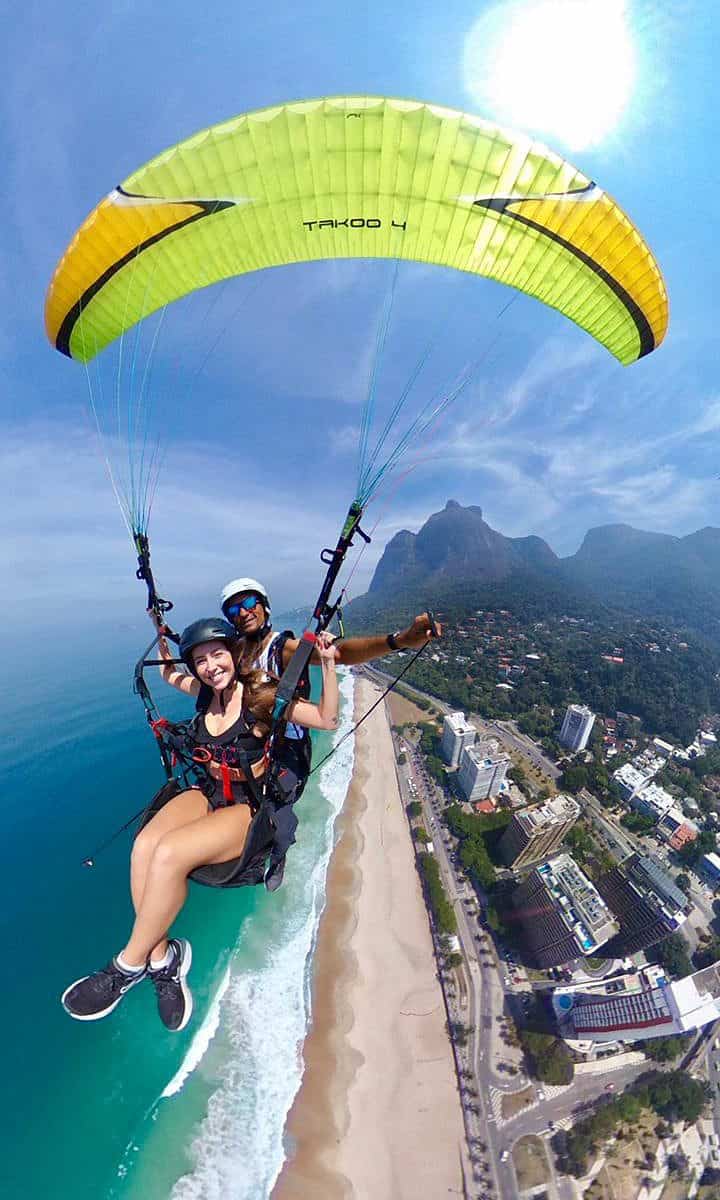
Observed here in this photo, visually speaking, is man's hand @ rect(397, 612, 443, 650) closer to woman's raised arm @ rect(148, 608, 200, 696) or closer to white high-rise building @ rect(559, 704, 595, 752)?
woman's raised arm @ rect(148, 608, 200, 696)

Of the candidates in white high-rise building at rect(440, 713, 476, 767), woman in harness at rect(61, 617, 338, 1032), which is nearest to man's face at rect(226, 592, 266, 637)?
woman in harness at rect(61, 617, 338, 1032)

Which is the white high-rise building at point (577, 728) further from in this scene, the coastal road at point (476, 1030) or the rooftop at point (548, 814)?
the coastal road at point (476, 1030)

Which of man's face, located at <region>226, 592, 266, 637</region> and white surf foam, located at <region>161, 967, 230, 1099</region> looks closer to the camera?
man's face, located at <region>226, 592, 266, 637</region>

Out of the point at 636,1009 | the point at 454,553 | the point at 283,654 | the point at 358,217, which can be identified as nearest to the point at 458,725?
the point at 636,1009

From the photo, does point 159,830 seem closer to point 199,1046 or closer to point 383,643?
point 383,643

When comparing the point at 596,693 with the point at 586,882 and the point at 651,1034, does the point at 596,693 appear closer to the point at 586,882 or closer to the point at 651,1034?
the point at 586,882

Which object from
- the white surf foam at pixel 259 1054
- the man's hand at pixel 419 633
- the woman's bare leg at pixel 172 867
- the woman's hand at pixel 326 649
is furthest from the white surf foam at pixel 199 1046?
the man's hand at pixel 419 633
